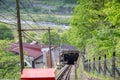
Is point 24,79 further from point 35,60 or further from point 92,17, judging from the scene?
point 35,60

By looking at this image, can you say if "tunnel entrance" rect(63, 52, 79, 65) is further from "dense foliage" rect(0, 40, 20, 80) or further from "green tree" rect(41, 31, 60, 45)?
"dense foliage" rect(0, 40, 20, 80)

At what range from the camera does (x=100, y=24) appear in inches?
914

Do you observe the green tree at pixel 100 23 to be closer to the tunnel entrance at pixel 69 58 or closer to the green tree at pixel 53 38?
the tunnel entrance at pixel 69 58

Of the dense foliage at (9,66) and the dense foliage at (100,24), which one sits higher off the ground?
the dense foliage at (100,24)

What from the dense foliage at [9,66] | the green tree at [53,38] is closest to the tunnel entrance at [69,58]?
the green tree at [53,38]

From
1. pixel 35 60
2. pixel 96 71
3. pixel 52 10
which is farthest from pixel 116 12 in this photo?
pixel 52 10

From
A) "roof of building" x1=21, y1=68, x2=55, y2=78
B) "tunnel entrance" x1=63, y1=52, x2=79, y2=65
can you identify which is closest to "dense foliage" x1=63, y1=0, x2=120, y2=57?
"roof of building" x1=21, y1=68, x2=55, y2=78

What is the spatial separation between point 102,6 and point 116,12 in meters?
10.8

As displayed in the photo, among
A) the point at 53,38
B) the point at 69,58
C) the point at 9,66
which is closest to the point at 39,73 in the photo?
the point at 9,66

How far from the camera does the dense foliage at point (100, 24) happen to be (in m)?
14.4

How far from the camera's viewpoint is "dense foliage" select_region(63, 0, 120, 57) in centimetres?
1441

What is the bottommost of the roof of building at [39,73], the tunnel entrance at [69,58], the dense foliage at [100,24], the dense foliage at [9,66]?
the tunnel entrance at [69,58]

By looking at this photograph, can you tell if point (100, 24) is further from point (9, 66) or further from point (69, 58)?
point (69, 58)

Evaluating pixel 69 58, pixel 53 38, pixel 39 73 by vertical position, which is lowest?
pixel 69 58
